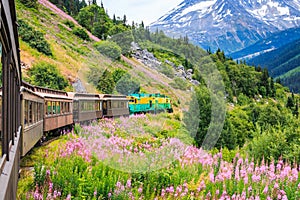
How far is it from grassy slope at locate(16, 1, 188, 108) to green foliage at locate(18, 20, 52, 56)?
2.39 ft

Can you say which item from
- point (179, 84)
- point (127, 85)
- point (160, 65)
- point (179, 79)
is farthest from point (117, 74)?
point (179, 84)

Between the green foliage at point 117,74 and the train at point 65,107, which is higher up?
the green foliage at point 117,74

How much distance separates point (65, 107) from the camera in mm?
17922

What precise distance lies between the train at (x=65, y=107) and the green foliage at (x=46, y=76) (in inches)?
320

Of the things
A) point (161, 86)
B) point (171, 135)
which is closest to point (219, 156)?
point (171, 135)

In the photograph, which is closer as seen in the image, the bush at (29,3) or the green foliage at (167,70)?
the green foliage at (167,70)

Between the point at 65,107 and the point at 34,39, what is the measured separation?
76.8 ft

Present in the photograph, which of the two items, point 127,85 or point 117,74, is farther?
point 117,74

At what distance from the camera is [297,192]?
8.04m

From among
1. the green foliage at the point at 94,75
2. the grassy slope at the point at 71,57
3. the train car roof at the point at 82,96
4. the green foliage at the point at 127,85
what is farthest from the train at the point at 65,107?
the green foliage at the point at 94,75

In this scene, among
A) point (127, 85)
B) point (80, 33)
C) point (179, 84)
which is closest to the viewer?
point (179, 84)

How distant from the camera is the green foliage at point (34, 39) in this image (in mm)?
39125

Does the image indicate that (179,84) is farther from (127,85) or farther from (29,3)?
(29,3)

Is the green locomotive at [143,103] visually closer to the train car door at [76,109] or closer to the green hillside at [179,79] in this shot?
the green hillside at [179,79]
